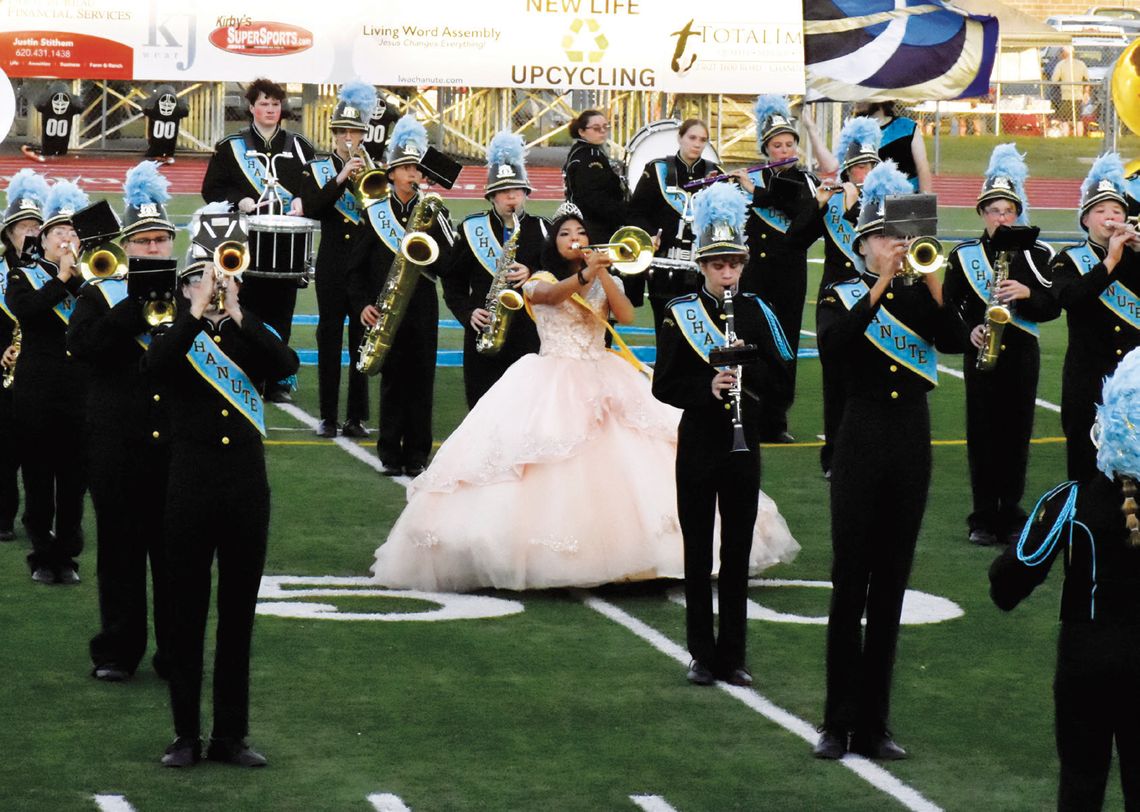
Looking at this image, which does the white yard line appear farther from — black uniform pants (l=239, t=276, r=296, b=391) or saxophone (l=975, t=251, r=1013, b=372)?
black uniform pants (l=239, t=276, r=296, b=391)

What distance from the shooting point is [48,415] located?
397 inches

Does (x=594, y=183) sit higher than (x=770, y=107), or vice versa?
(x=770, y=107)

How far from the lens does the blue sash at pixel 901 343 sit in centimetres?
768

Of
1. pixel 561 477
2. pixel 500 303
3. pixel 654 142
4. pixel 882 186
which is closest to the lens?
pixel 882 186

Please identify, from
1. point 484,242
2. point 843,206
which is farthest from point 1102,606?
point 843,206

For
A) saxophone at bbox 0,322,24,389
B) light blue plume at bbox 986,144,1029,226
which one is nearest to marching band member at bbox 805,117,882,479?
light blue plume at bbox 986,144,1029,226

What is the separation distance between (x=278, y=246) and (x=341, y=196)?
51 cm

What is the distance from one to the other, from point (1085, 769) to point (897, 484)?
197 cm

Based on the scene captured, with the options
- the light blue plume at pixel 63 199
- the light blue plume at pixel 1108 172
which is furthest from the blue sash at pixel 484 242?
the light blue plume at pixel 1108 172

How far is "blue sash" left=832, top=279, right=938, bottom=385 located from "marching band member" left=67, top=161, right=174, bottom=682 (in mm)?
2538

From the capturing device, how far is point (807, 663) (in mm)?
8953

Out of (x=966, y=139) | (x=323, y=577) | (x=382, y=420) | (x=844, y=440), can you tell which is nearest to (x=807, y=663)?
(x=844, y=440)

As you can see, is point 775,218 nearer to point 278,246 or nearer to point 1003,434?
point 1003,434

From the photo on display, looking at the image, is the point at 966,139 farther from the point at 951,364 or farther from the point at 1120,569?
the point at 1120,569
